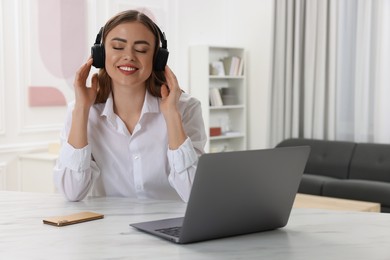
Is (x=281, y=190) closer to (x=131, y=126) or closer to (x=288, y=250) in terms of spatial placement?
(x=288, y=250)

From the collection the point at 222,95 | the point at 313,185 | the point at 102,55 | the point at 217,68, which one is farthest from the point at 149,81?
the point at 222,95

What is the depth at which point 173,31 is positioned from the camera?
19.4 ft

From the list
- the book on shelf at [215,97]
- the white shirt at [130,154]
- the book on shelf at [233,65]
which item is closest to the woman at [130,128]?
the white shirt at [130,154]

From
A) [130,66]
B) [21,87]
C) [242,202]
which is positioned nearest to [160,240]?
[242,202]

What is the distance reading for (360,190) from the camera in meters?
4.76

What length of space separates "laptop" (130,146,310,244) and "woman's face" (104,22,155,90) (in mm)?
681

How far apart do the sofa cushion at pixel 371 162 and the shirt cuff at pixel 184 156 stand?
3.56m

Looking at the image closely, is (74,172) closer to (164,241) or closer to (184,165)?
(184,165)

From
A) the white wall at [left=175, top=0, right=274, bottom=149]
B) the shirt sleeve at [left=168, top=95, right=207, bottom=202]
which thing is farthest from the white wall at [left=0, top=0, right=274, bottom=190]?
the shirt sleeve at [left=168, top=95, right=207, bottom=202]

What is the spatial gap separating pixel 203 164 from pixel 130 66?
0.85 meters

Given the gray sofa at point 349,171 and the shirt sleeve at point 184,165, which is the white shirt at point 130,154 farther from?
the gray sofa at point 349,171

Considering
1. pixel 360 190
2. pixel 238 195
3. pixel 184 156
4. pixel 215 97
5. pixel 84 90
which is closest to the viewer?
pixel 238 195

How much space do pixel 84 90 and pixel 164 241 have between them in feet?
2.95

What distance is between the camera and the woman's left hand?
2.04 meters
